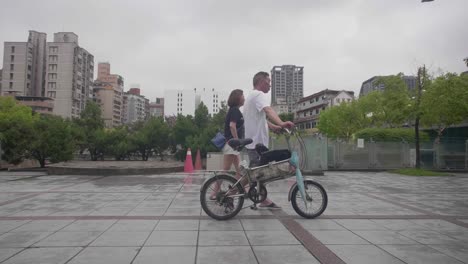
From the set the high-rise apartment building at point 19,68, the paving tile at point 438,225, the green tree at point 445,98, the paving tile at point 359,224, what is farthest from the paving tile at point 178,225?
the high-rise apartment building at point 19,68

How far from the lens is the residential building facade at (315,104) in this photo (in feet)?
228

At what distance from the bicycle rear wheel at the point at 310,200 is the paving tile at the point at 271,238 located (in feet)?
2.77

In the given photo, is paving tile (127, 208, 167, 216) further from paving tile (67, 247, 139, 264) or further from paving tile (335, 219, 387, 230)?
paving tile (335, 219, 387, 230)

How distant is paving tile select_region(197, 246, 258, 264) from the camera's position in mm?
3067

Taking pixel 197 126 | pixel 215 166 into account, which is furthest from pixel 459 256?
pixel 197 126

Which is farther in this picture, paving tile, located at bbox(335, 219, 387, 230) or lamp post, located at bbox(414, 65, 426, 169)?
lamp post, located at bbox(414, 65, 426, 169)

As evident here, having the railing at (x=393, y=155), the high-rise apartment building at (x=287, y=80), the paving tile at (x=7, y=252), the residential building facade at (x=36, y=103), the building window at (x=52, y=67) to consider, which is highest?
the high-rise apartment building at (x=287, y=80)

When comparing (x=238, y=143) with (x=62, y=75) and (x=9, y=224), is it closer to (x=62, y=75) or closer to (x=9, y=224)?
(x=9, y=224)

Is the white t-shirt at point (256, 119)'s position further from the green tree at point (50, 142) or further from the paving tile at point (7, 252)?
the green tree at point (50, 142)

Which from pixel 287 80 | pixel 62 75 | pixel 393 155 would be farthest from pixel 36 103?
pixel 287 80

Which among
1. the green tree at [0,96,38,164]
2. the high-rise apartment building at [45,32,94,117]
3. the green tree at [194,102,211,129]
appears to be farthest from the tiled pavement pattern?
the high-rise apartment building at [45,32,94,117]

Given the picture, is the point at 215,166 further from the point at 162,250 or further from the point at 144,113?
the point at 144,113

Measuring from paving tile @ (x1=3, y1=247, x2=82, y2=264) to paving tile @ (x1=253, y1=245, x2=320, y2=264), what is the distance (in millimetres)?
1819

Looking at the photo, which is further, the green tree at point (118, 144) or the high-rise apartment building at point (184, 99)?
the high-rise apartment building at point (184, 99)
